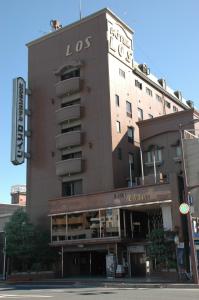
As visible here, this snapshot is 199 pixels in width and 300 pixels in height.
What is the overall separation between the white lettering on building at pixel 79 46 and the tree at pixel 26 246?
21.2 meters

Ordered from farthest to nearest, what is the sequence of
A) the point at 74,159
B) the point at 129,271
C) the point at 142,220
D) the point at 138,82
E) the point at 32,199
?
the point at 138,82, the point at 32,199, the point at 74,159, the point at 142,220, the point at 129,271

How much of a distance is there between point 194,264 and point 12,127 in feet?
98.7

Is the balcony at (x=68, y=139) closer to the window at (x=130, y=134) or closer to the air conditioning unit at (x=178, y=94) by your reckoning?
the window at (x=130, y=134)

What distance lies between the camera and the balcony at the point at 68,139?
5172 cm

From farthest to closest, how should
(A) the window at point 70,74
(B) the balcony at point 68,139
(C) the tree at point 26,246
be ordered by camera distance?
(A) the window at point 70,74
(B) the balcony at point 68,139
(C) the tree at point 26,246

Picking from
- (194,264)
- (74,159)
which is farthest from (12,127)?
(194,264)

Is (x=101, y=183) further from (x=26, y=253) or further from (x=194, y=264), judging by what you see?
(x=194, y=264)

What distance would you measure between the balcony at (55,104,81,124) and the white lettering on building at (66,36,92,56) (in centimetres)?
736

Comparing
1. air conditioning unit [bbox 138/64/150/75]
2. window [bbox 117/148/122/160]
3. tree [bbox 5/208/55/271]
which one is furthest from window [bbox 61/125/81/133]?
air conditioning unit [bbox 138/64/150/75]

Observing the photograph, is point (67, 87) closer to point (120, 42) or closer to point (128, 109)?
point (128, 109)

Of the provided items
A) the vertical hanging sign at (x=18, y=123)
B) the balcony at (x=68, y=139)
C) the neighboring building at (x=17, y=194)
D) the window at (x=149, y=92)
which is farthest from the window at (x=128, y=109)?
the neighboring building at (x=17, y=194)

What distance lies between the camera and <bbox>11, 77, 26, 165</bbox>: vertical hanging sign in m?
53.2

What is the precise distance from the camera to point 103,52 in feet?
173

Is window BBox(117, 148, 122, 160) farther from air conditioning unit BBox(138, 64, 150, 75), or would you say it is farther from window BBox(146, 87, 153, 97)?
air conditioning unit BBox(138, 64, 150, 75)
